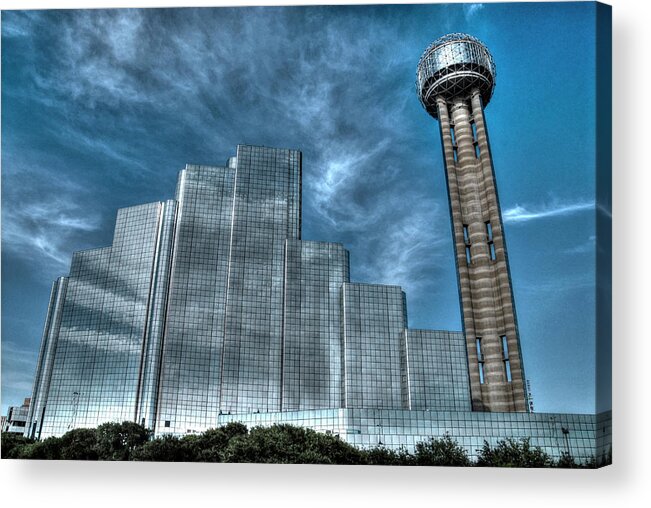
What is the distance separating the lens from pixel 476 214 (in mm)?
83125

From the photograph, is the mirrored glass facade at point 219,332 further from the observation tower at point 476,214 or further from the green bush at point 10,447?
the green bush at point 10,447

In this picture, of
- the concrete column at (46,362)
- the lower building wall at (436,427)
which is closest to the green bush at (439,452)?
the lower building wall at (436,427)

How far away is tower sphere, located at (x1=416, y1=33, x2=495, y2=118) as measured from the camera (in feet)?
273

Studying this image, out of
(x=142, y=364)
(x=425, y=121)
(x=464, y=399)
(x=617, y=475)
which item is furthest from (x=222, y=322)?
(x=617, y=475)

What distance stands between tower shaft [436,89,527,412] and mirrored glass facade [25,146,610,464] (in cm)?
551

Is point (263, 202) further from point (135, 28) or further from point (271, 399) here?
point (135, 28)

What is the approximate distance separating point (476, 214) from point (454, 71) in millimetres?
22047

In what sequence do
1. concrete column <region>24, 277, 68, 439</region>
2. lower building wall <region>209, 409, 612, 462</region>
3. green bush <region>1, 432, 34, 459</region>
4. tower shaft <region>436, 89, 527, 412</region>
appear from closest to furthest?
green bush <region>1, 432, 34, 459</region>, lower building wall <region>209, 409, 612, 462</region>, tower shaft <region>436, 89, 527, 412</region>, concrete column <region>24, 277, 68, 439</region>

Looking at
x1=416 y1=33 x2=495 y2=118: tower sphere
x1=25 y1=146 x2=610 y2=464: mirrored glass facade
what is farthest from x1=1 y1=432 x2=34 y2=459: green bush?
x1=416 y1=33 x2=495 y2=118: tower sphere

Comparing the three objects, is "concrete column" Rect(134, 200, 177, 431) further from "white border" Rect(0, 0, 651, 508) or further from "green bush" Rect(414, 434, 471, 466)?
"green bush" Rect(414, 434, 471, 466)

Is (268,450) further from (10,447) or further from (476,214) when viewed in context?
(476,214)

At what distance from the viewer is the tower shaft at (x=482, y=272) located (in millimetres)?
77438

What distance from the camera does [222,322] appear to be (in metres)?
→ 89.8

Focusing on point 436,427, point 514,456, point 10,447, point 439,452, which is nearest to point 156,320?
point 10,447
